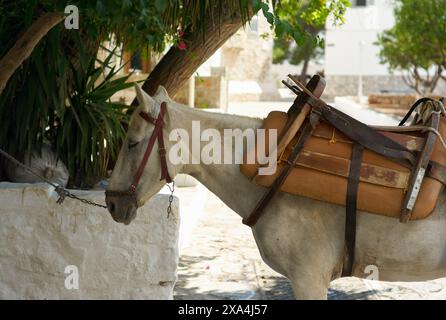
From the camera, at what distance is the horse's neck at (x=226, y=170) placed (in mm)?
3393

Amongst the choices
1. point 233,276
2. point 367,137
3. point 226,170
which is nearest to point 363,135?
point 367,137

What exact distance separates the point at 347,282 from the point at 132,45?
280 centimetres

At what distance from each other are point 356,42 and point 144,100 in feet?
152

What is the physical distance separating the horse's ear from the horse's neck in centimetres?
15

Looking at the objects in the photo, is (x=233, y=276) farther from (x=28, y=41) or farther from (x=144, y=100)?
(x=144, y=100)

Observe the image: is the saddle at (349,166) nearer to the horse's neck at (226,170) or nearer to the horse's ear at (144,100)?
the horse's neck at (226,170)

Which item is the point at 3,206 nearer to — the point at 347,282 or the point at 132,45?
the point at 132,45

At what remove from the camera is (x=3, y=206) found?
15.2 ft

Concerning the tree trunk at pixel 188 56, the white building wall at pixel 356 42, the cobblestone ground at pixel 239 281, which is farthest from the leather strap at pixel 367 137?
the white building wall at pixel 356 42

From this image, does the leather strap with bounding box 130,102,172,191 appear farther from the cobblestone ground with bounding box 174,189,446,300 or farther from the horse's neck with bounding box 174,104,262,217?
the cobblestone ground with bounding box 174,189,446,300

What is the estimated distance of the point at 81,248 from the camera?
4.64 m

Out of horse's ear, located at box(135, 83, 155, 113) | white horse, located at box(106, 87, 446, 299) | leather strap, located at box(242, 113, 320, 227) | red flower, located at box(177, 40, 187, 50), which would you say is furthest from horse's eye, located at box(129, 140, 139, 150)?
red flower, located at box(177, 40, 187, 50)

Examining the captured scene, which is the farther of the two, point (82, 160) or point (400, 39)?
point (400, 39)

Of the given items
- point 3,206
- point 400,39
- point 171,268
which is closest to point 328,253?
point 171,268
